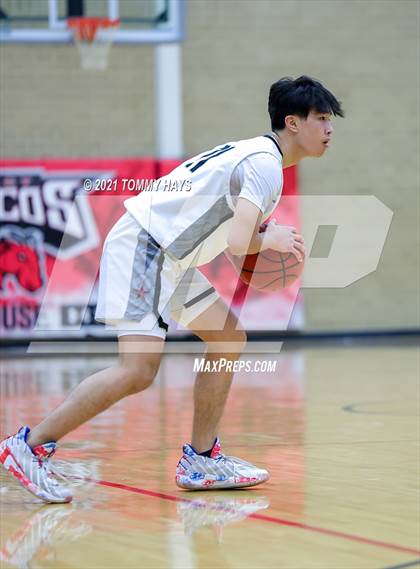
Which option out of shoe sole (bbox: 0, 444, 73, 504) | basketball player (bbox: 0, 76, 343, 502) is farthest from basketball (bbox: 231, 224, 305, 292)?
shoe sole (bbox: 0, 444, 73, 504)

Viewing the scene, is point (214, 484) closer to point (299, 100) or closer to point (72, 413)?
point (72, 413)

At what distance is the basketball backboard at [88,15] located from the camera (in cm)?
1289

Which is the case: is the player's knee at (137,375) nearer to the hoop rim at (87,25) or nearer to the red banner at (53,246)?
the hoop rim at (87,25)

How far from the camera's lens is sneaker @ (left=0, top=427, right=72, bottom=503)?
4809mm

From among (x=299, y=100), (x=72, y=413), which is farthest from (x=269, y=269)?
(x=72, y=413)

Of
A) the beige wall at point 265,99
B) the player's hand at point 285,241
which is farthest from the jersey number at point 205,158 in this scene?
the beige wall at point 265,99

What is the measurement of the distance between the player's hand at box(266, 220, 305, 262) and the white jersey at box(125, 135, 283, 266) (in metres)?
0.10

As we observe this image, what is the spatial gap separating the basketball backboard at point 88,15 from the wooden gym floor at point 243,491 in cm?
482

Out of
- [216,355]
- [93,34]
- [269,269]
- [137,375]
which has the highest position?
[269,269]

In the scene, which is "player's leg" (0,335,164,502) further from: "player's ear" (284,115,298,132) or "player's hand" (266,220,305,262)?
"player's ear" (284,115,298,132)

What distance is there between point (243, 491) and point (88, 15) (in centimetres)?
906

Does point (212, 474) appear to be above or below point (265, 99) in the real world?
above

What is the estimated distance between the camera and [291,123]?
16.9 ft

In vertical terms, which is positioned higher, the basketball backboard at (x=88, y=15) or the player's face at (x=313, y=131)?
the player's face at (x=313, y=131)
